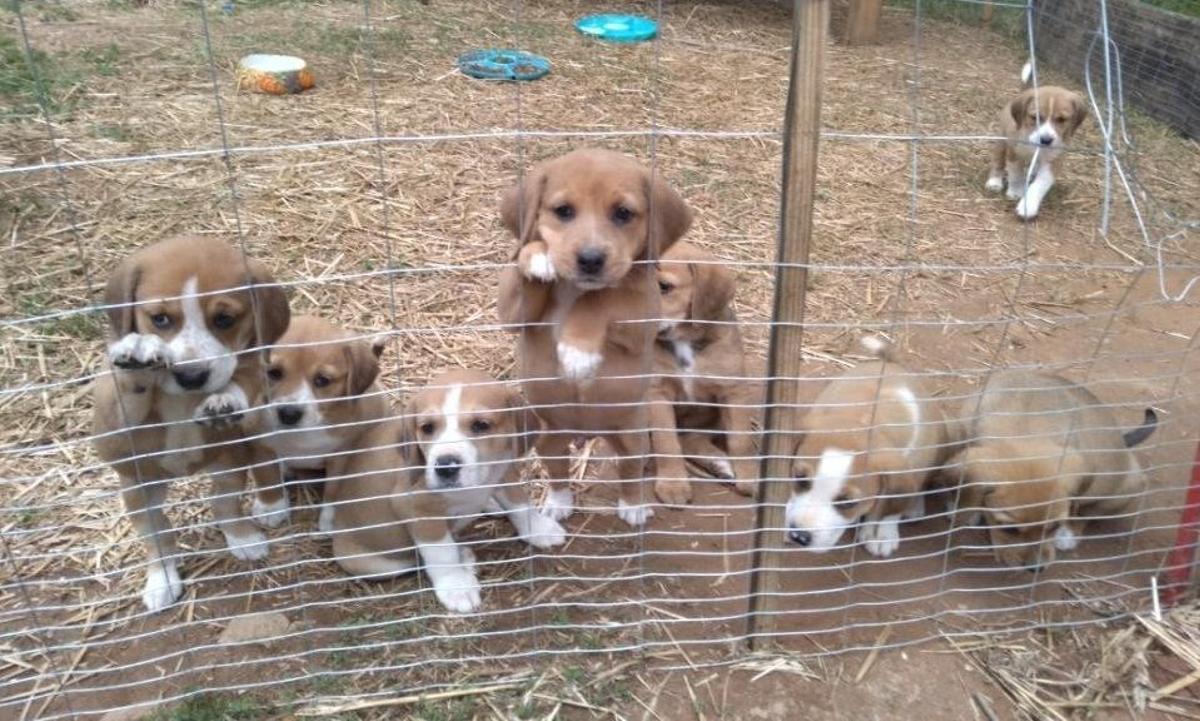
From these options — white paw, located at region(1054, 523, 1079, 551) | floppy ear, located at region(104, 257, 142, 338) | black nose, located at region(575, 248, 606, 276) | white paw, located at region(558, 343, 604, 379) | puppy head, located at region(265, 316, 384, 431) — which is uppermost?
black nose, located at region(575, 248, 606, 276)

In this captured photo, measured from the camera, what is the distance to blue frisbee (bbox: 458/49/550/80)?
311 inches

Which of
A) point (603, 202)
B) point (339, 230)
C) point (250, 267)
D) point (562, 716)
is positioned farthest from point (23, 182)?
point (562, 716)

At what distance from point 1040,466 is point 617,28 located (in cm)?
722

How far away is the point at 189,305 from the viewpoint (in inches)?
114

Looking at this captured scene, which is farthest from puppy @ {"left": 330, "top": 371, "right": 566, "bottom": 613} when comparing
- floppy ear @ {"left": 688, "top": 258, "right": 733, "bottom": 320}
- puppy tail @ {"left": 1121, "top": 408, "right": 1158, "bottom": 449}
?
puppy tail @ {"left": 1121, "top": 408, "right": 1158, "bottom": 449}

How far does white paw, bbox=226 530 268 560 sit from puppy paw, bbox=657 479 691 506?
158cm

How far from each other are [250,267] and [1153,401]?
419 centimetres

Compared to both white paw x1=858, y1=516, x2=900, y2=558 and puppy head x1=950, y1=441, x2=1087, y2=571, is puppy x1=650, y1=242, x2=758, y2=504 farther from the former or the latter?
puppy head x1=950, y1=441, x2=1087, y2=571

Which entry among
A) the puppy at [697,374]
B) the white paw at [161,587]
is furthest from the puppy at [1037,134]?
the white paw at [161,587]

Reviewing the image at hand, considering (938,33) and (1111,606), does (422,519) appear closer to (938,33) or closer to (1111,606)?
(1111,606)

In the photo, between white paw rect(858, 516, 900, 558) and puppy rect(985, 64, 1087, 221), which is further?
puppy rect(985, 64, 1087, 221)

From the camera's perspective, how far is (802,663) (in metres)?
3.22

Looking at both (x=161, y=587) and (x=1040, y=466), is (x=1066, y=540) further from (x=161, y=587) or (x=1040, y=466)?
(x=161, y=587)

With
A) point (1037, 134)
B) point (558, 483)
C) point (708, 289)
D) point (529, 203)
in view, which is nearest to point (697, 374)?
point (708, 289)
